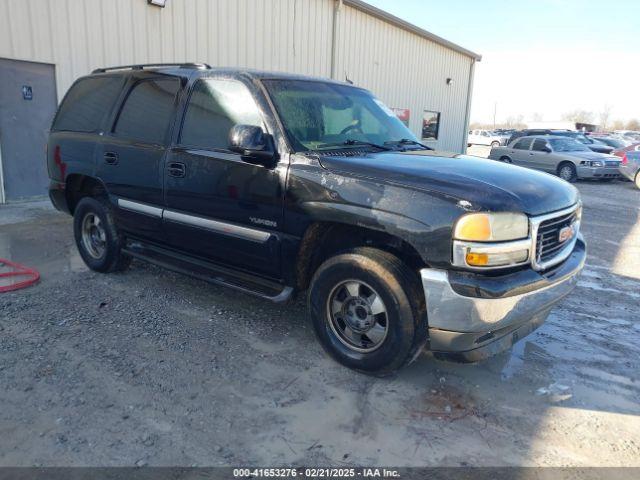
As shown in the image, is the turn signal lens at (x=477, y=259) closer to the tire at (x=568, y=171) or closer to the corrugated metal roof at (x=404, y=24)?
the corrugated metal roof at (x=404, y=24)

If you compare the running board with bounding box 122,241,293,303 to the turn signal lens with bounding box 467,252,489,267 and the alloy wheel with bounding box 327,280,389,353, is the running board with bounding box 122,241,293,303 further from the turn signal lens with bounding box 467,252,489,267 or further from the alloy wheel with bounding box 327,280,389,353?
the turn signal lens with bounding box 467,252,489,267

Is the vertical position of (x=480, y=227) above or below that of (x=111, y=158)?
below

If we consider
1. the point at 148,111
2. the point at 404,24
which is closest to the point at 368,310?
the point at 148,111

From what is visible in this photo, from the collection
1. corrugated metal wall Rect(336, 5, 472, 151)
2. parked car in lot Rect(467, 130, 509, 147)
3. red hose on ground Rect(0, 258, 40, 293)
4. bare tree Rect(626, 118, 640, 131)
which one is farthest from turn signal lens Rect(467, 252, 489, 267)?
bare tree Rect(626, 118, 640, 131)

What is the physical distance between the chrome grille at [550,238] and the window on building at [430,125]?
17.0 m

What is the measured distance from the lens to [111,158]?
4699 mm

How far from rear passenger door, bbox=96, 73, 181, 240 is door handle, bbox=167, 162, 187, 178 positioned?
0.14 meters

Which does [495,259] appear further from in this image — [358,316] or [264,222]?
[264,222]

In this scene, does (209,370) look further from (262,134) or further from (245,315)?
(262,134)

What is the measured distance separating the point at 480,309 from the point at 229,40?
1018 cm

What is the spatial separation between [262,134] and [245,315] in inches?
64.3

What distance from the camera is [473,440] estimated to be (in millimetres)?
2777

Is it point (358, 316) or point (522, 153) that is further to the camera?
point (522, 153)

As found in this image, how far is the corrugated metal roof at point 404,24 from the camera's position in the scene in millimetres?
14805
